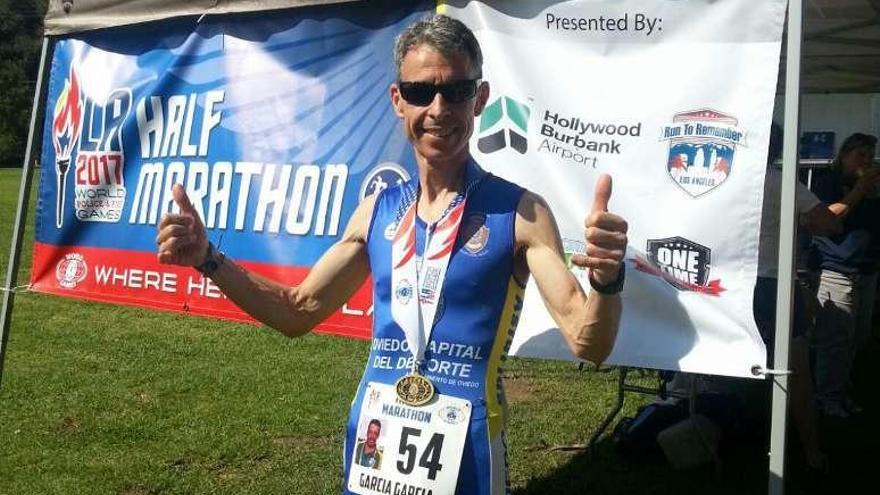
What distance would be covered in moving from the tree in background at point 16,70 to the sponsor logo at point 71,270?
46402 mm

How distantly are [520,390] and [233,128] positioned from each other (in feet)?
10.4

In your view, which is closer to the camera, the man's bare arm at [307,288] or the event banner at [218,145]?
the man's bare arm at [307,288]

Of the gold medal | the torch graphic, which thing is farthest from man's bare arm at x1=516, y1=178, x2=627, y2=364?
the torch graphic

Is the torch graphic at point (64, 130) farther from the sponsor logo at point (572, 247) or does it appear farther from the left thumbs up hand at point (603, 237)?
the left thumbs up hand at point (603, 237)

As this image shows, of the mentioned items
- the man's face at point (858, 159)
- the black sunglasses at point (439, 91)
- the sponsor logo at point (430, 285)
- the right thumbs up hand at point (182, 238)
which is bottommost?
the sponsor logo at point (430, 285)

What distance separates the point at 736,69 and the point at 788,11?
221 millimetres

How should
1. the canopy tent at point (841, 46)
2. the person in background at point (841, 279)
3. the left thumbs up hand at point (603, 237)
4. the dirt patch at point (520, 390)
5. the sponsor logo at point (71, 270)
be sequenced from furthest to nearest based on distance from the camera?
1. the dirt patch at point (520, 390)
2. the person in background at point (841, 279)
3. the canopy tent at point (841, 46)
4. the sponsor logo at point (71, 270)
5. the left thumbs up hand at point (603, 237)

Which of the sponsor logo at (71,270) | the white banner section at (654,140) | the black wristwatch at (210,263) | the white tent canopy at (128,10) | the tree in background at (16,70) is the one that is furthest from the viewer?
the tree in background at (16,70)

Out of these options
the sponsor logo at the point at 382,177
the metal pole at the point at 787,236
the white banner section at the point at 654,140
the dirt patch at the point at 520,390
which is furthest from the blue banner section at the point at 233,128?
the dirt patch at the point at 520,390

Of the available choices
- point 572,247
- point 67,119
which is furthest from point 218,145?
point 572,247

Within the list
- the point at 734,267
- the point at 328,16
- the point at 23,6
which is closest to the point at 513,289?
the point at 734,267

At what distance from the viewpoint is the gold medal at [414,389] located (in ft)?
7.76

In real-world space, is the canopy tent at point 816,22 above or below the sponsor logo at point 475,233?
above

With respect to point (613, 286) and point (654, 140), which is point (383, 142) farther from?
point (613, 286)
